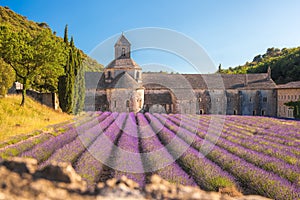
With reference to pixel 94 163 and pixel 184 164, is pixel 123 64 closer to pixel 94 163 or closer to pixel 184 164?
pixel 184 164

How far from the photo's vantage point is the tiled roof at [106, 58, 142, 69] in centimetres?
3225

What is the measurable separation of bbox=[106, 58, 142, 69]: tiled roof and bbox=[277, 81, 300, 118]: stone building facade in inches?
853

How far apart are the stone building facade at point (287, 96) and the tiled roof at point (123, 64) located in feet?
71.1

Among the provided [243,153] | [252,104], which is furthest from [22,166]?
[252,104]

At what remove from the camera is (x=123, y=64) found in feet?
108

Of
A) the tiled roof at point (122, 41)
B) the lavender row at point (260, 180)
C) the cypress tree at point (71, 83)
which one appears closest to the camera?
the lavender row at point (260, 180)

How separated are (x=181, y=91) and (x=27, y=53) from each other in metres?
22.5

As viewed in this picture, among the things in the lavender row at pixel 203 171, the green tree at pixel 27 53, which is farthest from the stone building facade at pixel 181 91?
the lavender row at pixel 203 171

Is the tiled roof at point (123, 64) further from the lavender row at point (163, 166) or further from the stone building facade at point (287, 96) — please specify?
the lavender row at point (163, 166)

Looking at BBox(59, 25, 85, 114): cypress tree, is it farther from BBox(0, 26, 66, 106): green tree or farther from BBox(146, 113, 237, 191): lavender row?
BBox(146, 113, 237, 191): lavender row

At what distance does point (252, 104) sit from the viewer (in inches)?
1384

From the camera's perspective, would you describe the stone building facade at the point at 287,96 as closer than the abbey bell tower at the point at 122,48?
Yes

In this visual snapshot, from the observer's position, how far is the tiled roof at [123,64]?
32250 millimetres

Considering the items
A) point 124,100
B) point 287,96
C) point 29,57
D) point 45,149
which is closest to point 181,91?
point 124,100
